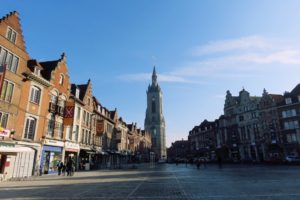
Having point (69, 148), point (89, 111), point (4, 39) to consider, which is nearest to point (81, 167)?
point (69, 148)

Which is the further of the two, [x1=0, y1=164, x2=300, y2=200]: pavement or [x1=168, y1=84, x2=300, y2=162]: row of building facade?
[x1=168, y1=84, x2=300, y2=162]: row of building facade

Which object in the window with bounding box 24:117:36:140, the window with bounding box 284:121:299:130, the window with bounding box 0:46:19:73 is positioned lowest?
the window with bounding box 24:117:36:140

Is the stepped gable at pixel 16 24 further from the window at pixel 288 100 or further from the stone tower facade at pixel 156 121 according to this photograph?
the stone tower facade at pixel 156 121

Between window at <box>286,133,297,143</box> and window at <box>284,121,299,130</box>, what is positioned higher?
window at <box>284,121,299,130</box>

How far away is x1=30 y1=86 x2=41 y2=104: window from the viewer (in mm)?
26459

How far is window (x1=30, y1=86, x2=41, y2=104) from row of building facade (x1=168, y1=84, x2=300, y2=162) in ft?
146

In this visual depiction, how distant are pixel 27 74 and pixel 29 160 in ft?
30.4

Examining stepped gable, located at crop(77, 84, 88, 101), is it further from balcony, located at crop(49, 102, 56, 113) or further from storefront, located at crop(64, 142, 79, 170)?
balcony, located at crop(49, 102, 56, 113)

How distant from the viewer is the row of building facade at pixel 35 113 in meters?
22.5

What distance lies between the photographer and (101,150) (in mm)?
47125

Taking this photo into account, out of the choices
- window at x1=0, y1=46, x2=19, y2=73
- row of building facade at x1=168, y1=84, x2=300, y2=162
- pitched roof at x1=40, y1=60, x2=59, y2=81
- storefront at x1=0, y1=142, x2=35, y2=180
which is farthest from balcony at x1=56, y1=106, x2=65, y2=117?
row of building facade at x1=168, y1=84, x2=300, y2=162

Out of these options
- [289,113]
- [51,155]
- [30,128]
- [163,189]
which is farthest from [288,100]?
[30,128]

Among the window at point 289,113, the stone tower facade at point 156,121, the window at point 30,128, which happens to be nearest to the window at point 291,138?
the window at point 289,113

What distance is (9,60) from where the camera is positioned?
23312 millimetres
